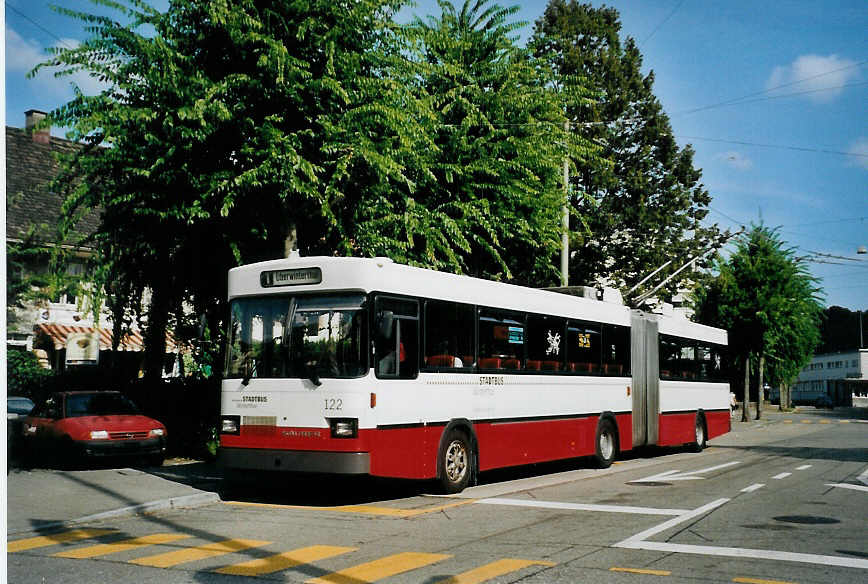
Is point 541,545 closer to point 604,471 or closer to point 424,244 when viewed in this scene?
point 604,471

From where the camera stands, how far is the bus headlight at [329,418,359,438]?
1214 centimetres

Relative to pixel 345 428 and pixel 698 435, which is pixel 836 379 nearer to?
pixel 698 435

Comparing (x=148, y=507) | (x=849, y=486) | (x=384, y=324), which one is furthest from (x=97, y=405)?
(x=849, y=486)

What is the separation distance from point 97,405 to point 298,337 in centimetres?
805

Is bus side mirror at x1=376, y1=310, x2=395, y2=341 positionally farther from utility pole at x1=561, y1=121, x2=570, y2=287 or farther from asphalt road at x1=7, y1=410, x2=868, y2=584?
utility pole at x1=561, y1=121, x2=570, y2=287

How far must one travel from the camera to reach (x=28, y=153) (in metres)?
35.3

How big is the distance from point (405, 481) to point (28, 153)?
26.3 m

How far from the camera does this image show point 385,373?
41.3ft

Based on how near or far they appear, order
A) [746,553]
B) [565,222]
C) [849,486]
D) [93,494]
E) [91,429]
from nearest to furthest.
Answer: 1. [746,553]
2. [93,494]
3. [849,486]
4. [91,429]
5. [565,222]

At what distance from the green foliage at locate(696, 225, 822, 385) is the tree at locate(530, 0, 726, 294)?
7.50 ft

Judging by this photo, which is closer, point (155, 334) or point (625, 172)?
point (155, 334)

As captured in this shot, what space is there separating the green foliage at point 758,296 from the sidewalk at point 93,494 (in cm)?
3291

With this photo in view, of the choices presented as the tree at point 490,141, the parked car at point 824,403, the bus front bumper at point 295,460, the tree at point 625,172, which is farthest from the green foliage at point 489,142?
the parked car at point 824,403

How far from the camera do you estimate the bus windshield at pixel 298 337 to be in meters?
12.4
